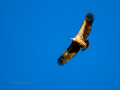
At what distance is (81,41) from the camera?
23.4 metres

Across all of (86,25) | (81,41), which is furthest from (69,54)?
(86,25)

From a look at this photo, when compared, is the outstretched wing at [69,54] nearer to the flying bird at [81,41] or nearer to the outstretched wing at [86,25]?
the flying bird at [81,41]

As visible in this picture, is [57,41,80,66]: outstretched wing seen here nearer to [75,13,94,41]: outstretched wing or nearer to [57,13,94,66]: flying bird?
[57,13,94,66]: flying bird

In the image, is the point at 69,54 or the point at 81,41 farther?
the point at 69,54

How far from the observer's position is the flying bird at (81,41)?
75.3ft

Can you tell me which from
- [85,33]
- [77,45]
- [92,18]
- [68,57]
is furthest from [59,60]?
[92,18]

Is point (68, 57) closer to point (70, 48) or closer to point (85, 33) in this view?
point (70, 48)

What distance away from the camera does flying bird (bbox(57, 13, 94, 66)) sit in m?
23.0

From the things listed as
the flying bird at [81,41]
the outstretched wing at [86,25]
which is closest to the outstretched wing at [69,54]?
the flying bird at [81,41]

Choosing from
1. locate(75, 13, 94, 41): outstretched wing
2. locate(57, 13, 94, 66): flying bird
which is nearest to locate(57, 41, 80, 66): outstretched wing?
locate(57, 13, 94, 66): flying bird

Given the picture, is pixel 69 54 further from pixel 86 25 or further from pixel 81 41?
pixel 86 25

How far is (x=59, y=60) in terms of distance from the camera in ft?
81.5

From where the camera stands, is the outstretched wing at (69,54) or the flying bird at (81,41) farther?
the outstretched wing at (69,54)

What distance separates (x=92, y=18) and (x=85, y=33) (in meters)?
1.66
